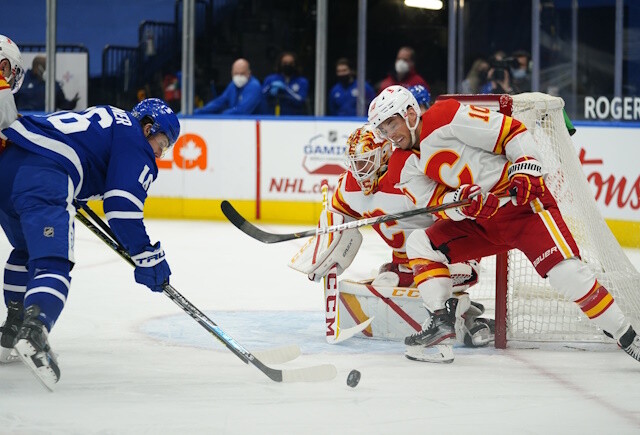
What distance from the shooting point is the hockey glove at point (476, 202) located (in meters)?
3.27

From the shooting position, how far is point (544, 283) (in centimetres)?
412

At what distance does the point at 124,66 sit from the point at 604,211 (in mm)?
4106

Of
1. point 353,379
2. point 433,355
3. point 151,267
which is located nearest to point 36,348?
point 151,267

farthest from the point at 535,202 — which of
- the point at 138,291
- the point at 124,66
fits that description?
the point at 124,66

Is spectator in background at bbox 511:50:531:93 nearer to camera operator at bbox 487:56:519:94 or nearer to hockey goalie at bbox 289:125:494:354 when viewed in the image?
camera operator at bbox 487:56:519:94

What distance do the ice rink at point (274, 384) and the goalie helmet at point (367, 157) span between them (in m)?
0.59

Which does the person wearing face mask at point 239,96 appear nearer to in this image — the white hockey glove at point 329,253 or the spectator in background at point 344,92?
the spectator in background at point 344,92

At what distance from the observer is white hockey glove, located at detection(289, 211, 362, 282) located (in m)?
3.86

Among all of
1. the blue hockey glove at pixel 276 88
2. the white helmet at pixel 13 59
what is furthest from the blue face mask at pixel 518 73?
the white helmet at pixel 13 59

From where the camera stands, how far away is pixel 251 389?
305 cm

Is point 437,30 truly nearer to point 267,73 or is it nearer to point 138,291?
point 267,73

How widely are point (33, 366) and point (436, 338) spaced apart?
1293 mm

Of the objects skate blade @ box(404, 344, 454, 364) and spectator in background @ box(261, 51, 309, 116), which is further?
spectator in background @ box(261, 51, 309, 116)

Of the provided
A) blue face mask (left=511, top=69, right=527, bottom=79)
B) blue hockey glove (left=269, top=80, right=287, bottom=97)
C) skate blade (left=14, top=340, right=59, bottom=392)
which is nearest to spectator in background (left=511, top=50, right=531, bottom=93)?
blue face mask (left=511, top=69, right=527, bottom=79)
